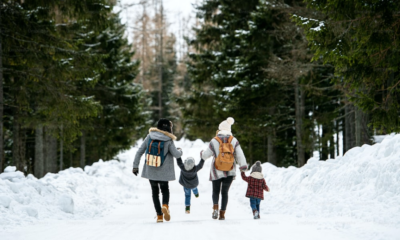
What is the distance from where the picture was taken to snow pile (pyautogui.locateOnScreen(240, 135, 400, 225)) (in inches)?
254

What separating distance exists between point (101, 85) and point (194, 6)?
24.9 feet

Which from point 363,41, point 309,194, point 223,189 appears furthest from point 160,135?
point 309,194

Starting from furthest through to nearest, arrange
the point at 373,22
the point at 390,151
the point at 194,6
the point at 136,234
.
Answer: the point at 194,6, the point at 390,151, the point at 373,22, the point at 136,234

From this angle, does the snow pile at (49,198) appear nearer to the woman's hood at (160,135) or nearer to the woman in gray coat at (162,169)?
the woman in gray coat at (162,169)

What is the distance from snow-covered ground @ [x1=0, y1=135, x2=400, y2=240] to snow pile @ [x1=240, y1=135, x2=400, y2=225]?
0.06 feet

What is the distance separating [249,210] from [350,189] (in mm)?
2608

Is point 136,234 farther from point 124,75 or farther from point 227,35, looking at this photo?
point 124,75

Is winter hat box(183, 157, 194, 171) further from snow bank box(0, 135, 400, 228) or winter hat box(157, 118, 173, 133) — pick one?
snow bank box(0, 135, 400, 228)

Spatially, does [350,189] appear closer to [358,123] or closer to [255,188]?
[255,188]

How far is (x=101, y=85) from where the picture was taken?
1975 centimetres

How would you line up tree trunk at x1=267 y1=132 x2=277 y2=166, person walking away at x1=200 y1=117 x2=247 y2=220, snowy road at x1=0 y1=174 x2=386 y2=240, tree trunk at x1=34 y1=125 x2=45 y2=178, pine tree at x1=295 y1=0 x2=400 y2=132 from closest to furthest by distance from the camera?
snowy road at x1=0 y1=174 x2=386 y2=240 → pine tree at x1=295 y1=0 x2=400 y2=132 → person walking away at x1=200 y1=117 x2=247 y2=220 → tree trunk at x1=34 y1=125 x2=45 y2=178 → tree trunk at x1=267 y1=132 x2=277 y2=166

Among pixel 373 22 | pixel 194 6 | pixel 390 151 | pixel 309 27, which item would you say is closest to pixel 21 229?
pixel 309 27

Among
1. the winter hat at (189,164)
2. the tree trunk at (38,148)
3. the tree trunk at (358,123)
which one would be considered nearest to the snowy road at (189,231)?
the winter hat at (189,164)

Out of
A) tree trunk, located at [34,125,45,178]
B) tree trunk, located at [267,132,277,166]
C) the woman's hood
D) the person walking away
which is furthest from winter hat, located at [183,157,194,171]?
tree trunk, located at [267,132,277,166]
